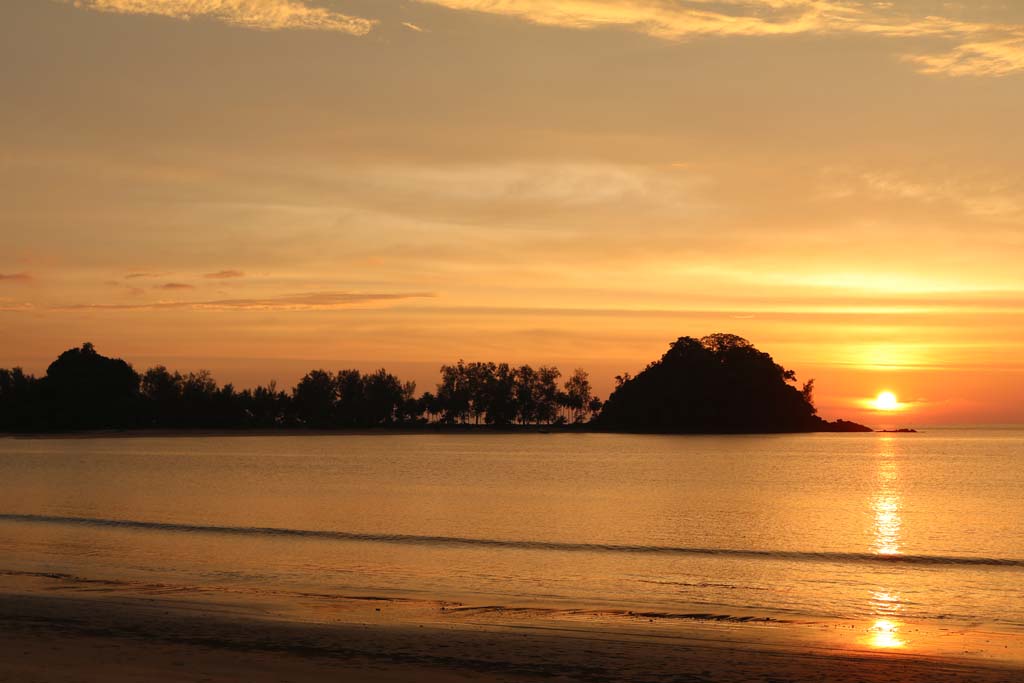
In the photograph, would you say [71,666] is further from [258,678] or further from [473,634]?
[473,634]

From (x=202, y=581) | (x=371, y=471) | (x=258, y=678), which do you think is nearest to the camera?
(x=258, y=678)

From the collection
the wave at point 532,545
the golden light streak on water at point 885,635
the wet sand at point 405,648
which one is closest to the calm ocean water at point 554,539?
the wave at point 532,545

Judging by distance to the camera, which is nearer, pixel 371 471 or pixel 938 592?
pixel 938 592

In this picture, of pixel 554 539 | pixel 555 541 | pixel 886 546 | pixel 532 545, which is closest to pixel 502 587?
pixel 532 545

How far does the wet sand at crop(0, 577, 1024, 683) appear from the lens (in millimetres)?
15820

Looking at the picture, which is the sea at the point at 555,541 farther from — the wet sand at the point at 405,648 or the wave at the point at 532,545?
the wet sand at the point at 405,648

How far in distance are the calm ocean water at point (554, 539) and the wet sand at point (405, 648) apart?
3.76 metres

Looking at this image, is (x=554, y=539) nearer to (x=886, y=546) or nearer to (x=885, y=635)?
(x=886, y=546)

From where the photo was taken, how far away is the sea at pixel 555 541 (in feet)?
87.1

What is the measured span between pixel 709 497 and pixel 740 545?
2912cm

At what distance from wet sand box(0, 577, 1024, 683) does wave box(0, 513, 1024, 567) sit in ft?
50.2

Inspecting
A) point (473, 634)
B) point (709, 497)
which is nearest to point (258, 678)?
point (473, 634)

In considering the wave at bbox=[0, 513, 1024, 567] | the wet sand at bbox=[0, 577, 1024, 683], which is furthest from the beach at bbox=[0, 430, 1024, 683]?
the wave at bbox=[0, 513, 1024, 567]

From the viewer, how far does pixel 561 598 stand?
25.8 metres
